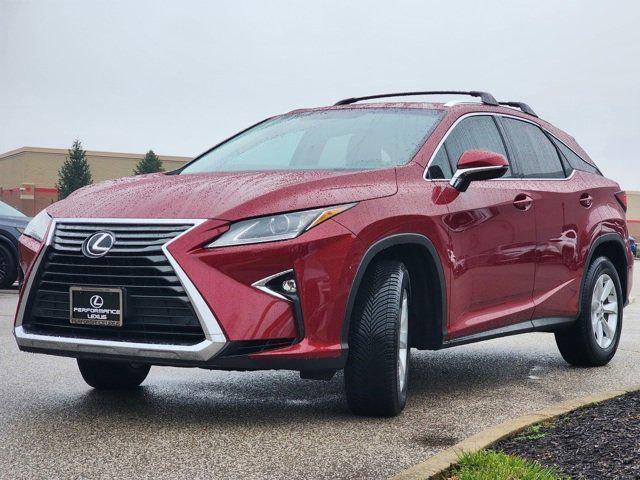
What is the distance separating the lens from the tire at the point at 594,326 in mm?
7793

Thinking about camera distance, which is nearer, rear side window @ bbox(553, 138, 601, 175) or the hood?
the hood

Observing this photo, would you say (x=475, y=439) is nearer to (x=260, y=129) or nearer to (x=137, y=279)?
(x=137, y=279)

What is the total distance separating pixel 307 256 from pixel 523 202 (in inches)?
92.0

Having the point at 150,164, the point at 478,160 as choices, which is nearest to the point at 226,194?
the point at 478,160

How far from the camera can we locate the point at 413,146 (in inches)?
245

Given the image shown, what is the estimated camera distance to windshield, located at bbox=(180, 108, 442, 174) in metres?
6.21

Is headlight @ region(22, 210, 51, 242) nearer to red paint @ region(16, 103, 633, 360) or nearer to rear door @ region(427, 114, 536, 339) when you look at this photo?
red paint @ region(16, 103, 633, 360)

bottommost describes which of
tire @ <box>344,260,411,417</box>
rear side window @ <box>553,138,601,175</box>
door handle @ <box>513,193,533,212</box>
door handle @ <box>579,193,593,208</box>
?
tire @ <box>344,260,411,417</box>

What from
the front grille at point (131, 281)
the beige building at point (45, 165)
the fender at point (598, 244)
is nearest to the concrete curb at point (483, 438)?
the front grille at point (131, 281)

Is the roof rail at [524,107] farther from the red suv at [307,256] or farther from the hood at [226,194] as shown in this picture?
the hood at [226,194]

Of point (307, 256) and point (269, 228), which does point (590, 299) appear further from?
point (269, 228)

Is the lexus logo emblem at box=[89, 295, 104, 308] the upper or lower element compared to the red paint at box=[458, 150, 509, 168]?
lower

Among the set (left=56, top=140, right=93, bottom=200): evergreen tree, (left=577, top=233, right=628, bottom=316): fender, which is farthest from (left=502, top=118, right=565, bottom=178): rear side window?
(left=56, top=140, right=93, bottom=200): evergreen tree

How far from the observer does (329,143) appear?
6594 millimetres
